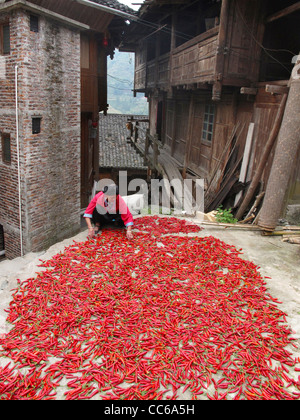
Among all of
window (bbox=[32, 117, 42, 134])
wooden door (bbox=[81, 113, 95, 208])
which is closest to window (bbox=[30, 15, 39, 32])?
window (bbox=[32, 117, 42, 134])

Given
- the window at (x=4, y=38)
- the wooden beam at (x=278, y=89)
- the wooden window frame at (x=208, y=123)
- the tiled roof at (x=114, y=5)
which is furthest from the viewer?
the wooden window frame at (x=208, y=123)

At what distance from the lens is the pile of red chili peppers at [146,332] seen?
127 inches

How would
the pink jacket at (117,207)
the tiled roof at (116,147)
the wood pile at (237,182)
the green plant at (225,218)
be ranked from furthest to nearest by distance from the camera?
the tiled roof at (116,147) → the wood pile at (237,182) → the green plant at (225,218) → the pink jacket at (117,207)

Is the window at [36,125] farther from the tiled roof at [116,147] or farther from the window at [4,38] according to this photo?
the tiled roof at [116,147]

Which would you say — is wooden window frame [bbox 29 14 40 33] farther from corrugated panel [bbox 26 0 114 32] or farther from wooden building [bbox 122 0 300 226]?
wooden building [bbox 122 0 300 226]

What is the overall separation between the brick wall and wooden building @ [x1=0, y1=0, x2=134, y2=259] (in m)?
0.02

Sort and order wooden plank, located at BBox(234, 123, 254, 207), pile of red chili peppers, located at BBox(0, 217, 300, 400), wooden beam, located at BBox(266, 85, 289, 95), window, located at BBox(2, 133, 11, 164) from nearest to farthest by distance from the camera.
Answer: pile of red chili peppers, located at BBox(0, 217, 300, 400) → wooden beam, located at BBox(266, 85, 289, 95) → window, located at BBox(2, 133, 11, 164) → wooden plank, located at BBox(234, 123, 254, 207)

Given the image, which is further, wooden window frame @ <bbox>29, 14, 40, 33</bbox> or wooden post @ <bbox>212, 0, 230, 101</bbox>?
wooden post @ <bbox>212, 0, 230, 101</bbox>

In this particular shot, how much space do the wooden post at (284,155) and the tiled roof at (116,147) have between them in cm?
1091

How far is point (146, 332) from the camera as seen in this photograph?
393 centimetres

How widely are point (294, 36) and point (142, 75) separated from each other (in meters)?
11.9

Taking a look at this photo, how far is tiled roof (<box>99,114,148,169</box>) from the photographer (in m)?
17.8

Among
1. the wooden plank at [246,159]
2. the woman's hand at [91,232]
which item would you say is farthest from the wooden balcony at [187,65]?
the woman's hand at [91,232]
